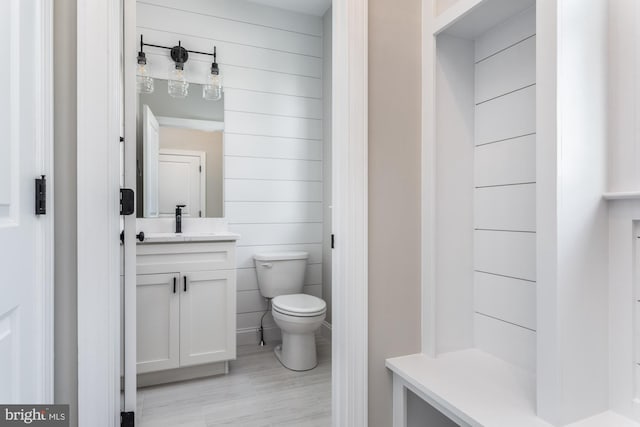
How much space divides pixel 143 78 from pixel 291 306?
190cm

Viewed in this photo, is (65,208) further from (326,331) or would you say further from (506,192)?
(326,331)

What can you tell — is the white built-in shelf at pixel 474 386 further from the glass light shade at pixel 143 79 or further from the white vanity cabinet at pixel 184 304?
the glass light shade at pixel 143 79

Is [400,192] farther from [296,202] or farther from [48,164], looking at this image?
[296,202]

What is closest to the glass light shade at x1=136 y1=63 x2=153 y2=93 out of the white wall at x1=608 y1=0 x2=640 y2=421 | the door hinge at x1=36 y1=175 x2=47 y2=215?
the door hinge at x1=36 y1=175 x2=47 y2=215

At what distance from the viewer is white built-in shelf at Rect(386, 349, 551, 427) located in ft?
3.37

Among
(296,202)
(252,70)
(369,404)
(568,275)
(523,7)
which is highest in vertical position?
(252,70)

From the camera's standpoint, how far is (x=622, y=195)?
99 centimetres

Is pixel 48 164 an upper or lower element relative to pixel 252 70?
lower

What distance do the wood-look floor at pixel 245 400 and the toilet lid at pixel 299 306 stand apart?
420 mm

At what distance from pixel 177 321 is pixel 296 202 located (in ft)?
4.38

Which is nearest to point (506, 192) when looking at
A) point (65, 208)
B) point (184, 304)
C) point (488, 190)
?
point (488, 190)

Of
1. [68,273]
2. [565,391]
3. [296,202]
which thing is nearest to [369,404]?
[565,391]

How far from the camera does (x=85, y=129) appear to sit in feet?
3.32

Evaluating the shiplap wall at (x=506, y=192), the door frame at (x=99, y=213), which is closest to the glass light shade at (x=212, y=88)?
the door frame at (x=99, y=213)
